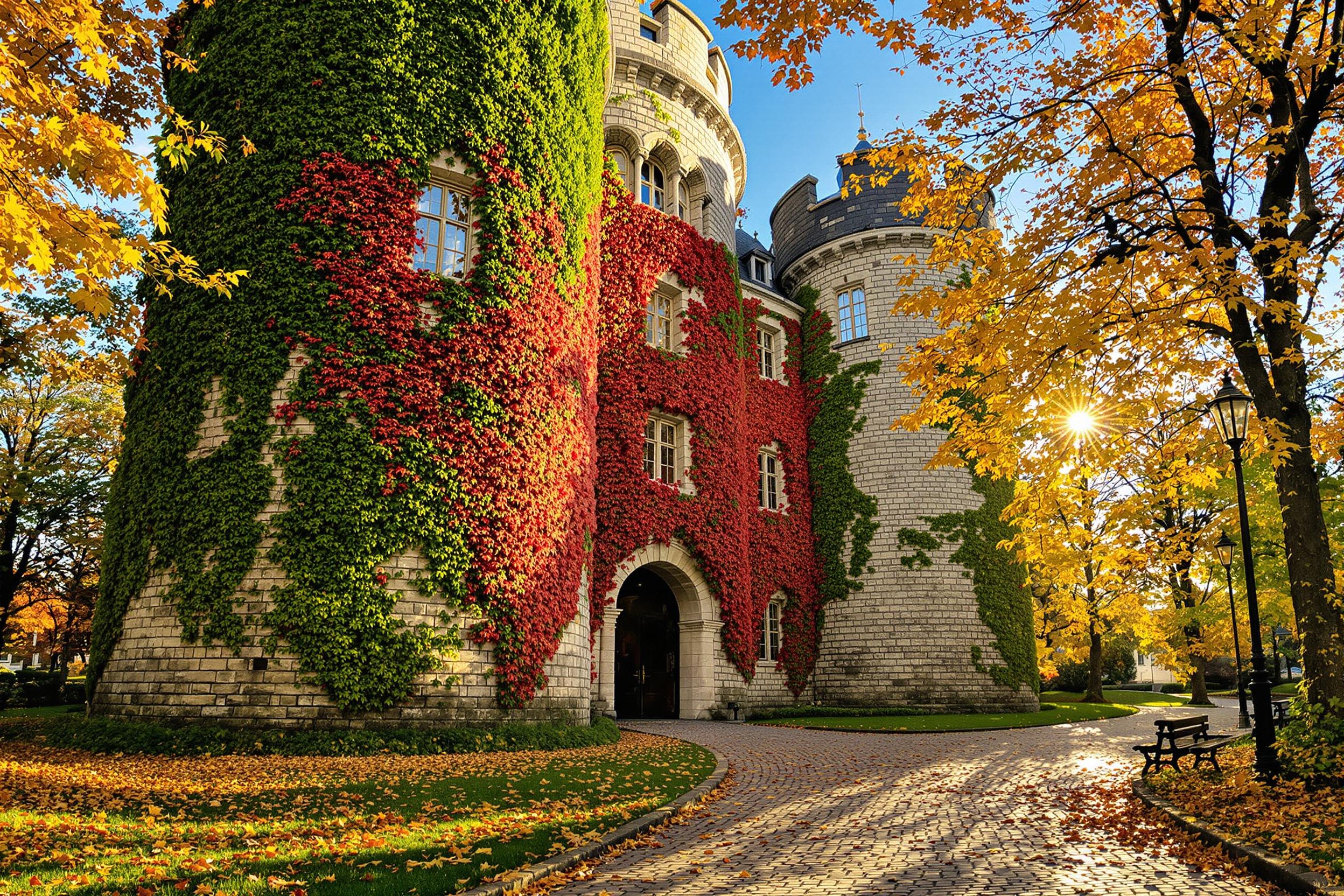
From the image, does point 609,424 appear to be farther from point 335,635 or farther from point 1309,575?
point 1309,575

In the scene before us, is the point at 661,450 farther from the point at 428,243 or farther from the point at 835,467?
the point at 428,243

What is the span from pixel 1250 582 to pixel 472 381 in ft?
34.1

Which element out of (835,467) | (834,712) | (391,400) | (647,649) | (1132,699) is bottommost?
(1132,699)

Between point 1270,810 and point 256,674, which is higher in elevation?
point 256,674

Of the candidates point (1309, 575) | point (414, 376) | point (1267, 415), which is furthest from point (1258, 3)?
point (414, 376)

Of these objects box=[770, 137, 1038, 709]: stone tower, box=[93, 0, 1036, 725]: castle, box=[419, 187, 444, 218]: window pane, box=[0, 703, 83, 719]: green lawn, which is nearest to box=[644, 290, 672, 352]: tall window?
box=[93, 0, 1036, 725]: castle

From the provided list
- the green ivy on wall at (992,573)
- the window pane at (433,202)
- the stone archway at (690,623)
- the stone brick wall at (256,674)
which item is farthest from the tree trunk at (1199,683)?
the window pane at (433,202)

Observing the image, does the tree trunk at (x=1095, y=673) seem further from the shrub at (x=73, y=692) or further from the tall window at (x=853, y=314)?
the shrub at (x=73, y=692)

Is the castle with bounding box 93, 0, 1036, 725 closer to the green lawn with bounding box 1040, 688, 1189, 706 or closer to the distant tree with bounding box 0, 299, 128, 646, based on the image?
the distant tree with bounding box 0, 299, 128, 646

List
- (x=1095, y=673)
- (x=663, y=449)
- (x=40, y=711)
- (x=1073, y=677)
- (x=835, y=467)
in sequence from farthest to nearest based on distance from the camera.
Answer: (x=1073, y=677)
(x=1095, y=673)
(x=835, y=467)
(x=663, y=449)
(x=40, y=711)

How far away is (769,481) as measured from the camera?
2486 centimetres

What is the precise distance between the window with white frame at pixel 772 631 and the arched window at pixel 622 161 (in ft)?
39.9

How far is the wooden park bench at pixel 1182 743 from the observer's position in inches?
370

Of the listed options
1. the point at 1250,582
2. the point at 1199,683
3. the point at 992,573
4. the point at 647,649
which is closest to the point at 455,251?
the point at 647,649
